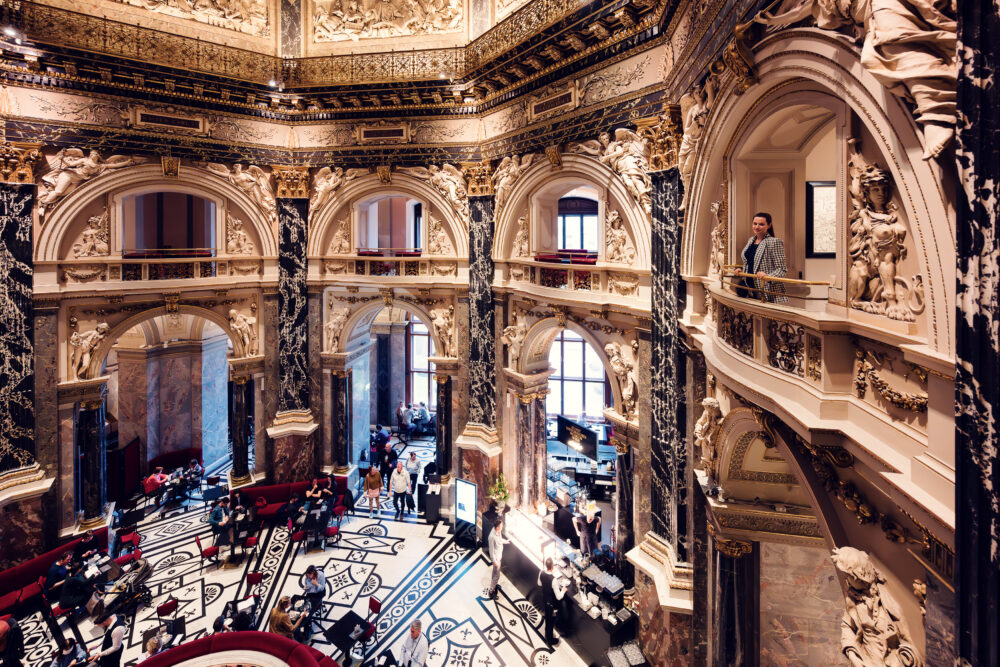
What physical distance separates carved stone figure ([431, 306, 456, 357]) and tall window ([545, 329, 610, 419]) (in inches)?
339

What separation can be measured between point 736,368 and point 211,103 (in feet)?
42.8

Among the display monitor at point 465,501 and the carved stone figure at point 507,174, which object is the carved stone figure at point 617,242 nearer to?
the carved stone figure at point 507,174

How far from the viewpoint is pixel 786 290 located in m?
4.34

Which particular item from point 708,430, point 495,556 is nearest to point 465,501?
point 495,556

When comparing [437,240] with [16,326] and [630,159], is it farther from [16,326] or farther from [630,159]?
[16,326]

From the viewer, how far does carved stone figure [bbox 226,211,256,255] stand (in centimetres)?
1375

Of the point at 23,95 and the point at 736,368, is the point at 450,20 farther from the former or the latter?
the point at 736,368

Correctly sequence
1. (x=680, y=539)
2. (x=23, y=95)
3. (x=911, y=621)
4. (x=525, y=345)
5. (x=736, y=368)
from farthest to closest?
(x=525, y=345) < (x=23, y=95) < (x=680, y=539) < (x=736, y=368) < (x=911, y=621)

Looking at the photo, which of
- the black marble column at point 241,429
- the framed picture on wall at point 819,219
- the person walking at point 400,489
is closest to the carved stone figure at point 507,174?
the framed picture on wall at point 819,219

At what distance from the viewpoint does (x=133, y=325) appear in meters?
13.0

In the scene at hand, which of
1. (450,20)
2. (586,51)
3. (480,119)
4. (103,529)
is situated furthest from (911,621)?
(103,529)

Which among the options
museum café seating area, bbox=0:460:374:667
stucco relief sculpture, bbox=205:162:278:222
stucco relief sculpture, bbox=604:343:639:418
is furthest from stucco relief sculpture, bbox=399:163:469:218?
museum café seating area, bbox=0:460:374:667

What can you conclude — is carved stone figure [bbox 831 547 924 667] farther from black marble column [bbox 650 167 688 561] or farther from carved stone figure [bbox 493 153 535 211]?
carved stone figure [bbox 493 153 535 211]

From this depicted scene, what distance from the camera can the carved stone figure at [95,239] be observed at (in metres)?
11.8
